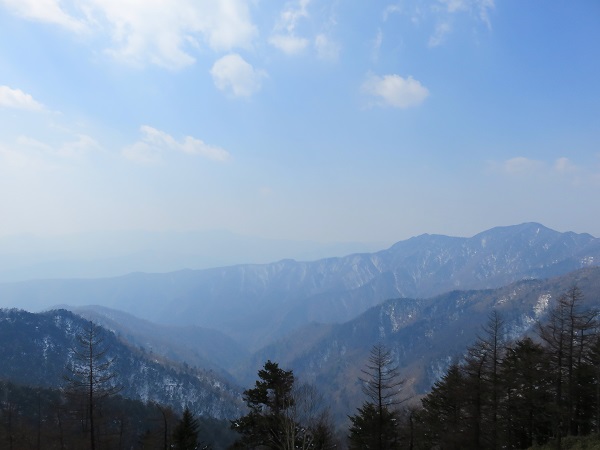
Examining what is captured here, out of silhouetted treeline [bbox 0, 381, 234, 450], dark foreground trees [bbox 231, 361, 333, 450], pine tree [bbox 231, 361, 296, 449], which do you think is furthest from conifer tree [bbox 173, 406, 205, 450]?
pine tree [bbox 231, 361, 296, 449]

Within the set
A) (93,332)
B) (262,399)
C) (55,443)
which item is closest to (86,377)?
(93,332)

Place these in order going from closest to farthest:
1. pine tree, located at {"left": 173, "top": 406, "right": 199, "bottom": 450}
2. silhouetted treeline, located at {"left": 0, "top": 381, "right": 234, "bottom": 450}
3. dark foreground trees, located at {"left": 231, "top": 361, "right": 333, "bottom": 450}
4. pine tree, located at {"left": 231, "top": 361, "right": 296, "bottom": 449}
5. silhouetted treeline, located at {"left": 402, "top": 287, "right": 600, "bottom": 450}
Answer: silhouetted treeline, located at {"left": 402, "top": 287, "right": 600, "bottom": 450} < dark foreground trees, located at {"left": 231, "top": 361, "right": 333, "bottom": 450} < pine tree, located at {"left": 231, "top": 361, "right": 296, "bottom": 449} < pine tree, located at {"left": 173, "top": 406, "right": 199, "bottom": 450} < silhouetted treeline, located at {"left": 0, "top": 381, "right": 234, "bottom": 450}

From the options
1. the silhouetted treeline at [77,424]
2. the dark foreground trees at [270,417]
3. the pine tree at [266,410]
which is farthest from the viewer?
the silhouetted treeline at [77,424]

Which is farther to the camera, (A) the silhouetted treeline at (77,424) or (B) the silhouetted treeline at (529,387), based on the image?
(A) the silhouetted treeline at (77,424)

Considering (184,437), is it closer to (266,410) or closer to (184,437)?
(184,437)

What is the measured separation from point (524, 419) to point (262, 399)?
20.2 m

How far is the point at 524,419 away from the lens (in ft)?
105

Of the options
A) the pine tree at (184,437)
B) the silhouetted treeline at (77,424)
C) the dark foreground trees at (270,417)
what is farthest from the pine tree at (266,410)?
the silhouetted treeline at (77,424)

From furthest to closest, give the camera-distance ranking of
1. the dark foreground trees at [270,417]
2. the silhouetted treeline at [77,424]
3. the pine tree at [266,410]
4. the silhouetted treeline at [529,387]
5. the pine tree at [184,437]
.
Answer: the silhouetted treeline at [77,424] → the pine tree at [184,437] → the pine tree at [266,410] → the dark foreground trees at [270,417] → the silhouetted treeline at [529,387]

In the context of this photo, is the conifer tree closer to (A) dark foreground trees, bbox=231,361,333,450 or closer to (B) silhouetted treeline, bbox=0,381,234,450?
(B) silhouetted treeline, bbox=0,381,234,450

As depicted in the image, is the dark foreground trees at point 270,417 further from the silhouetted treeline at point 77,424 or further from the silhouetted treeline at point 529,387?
the silhouetted treeline at point 77,424

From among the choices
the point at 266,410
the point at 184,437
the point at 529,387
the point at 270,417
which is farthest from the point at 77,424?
the point at 529,387

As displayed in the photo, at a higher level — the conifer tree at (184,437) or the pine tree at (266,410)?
the pine tree at (266,410)

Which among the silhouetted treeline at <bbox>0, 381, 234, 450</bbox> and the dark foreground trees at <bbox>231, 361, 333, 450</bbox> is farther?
the silhouetted treeline at <bbox>0, 381, 234, 450</bbox>
